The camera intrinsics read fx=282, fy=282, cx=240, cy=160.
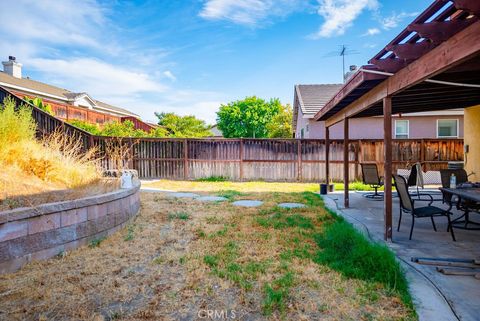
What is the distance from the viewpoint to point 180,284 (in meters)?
2.56

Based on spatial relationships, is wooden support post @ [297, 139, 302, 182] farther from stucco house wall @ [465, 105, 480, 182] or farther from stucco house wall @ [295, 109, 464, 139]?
stucco house wall @ [465, 105, 480, 182]

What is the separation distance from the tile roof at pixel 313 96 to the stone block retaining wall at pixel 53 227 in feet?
33.4

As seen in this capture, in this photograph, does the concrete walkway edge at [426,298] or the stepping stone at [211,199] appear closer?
the concrete walkway edge at [426,298]

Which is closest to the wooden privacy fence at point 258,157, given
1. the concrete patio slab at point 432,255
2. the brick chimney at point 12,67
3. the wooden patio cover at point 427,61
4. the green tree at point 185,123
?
the concrete patio slab at point 432,255

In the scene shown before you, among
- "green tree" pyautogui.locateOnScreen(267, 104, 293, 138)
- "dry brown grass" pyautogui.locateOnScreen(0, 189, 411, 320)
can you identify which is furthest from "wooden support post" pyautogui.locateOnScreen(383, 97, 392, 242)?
"green tree" pyautogui.locateOnScreen(267, 104, 293, 138)

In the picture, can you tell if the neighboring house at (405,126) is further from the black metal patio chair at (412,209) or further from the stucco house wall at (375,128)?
the black metal patio chair at (412,209)

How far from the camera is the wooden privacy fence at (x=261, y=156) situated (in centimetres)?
1054

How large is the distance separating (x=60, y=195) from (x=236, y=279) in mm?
2648

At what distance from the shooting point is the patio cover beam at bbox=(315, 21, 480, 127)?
2.12 m

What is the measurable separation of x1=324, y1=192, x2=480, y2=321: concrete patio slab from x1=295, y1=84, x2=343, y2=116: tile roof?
7662mm

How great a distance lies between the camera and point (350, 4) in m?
8.64

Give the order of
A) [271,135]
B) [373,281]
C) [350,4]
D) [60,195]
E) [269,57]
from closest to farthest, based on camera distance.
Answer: [373,281] → [60,195] → [350,4] → [269,57] → [271,135]

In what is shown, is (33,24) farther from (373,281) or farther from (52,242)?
(373,281)

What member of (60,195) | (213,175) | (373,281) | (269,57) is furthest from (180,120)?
(373,281)
